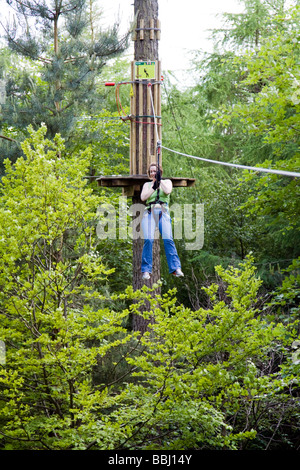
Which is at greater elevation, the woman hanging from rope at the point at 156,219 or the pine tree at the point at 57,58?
the pine tree at the point at 57,58

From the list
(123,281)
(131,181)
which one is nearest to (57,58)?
(123,281)

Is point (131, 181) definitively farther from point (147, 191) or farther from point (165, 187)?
point (165, 187)

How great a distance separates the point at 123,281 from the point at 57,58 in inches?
188

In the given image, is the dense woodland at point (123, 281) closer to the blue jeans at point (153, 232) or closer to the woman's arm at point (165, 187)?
the blue jeans at point (153, 232)

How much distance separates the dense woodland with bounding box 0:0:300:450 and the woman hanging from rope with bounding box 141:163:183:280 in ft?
1.34

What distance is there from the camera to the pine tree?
37.9ft

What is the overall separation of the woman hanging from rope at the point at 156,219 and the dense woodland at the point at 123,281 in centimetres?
41

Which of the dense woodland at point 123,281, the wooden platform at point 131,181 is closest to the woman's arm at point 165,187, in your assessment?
the wooden platform at point 131,181

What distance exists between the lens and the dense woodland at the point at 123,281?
538 centimetres

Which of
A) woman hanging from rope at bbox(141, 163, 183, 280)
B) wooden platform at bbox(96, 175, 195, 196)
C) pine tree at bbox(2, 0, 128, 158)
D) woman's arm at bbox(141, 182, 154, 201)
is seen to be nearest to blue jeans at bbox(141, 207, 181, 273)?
woman hanging from rope at bbox(141, 163, 183, 280)

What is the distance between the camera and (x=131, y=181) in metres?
6.14

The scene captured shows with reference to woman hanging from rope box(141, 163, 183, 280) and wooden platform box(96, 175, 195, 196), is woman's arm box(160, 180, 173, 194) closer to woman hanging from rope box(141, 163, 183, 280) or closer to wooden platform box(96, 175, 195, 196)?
woman hanging from rope box(141, 163, 183, 280)
